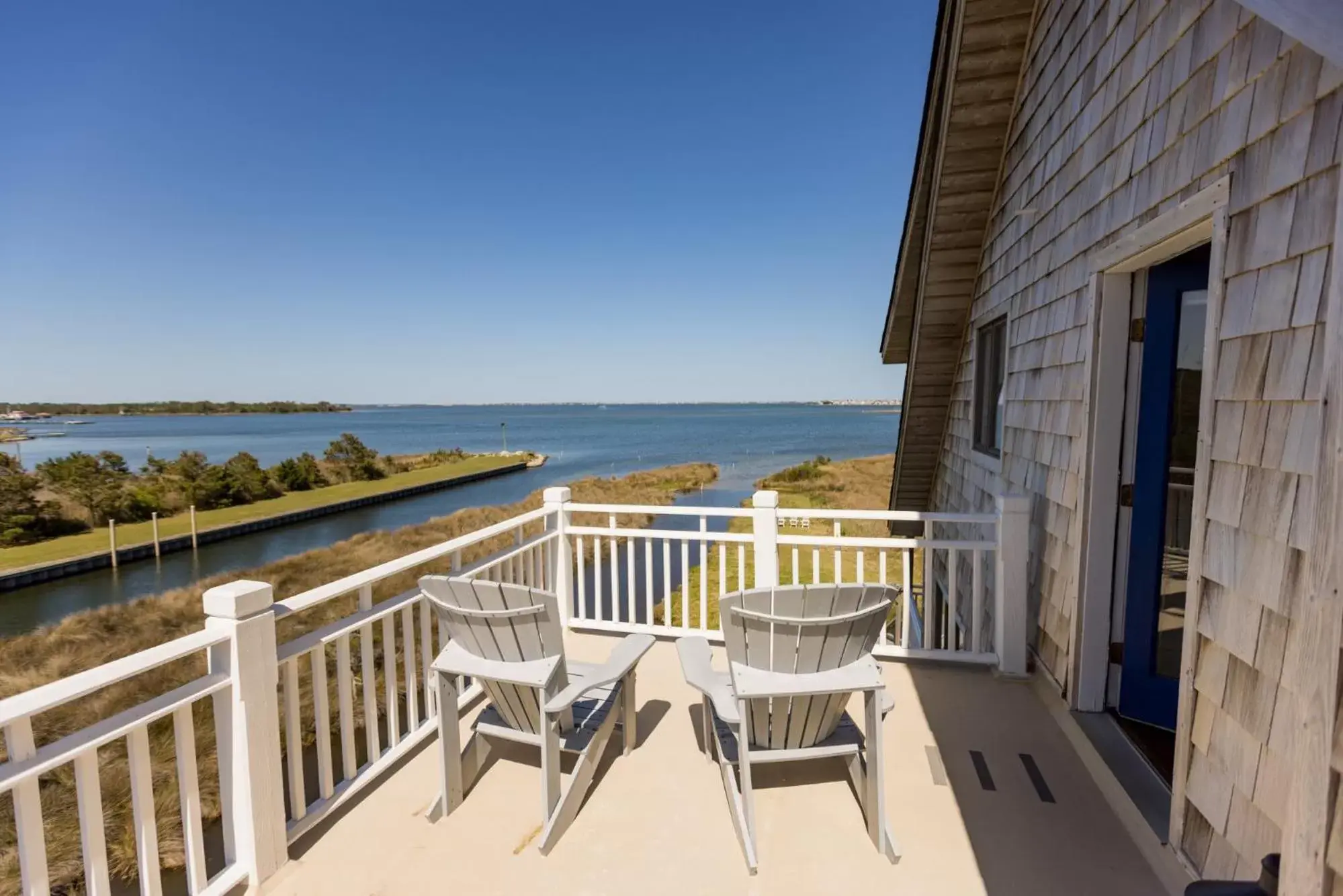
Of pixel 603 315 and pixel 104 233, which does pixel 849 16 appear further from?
pixel 104 233

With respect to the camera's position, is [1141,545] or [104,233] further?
[104,233]

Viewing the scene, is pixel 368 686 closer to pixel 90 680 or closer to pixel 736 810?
pixel 90 680

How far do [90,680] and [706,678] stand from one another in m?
1.66

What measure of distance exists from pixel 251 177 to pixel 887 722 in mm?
21666

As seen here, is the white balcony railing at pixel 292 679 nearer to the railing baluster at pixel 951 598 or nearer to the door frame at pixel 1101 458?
the railing baluster at pixel 951 598

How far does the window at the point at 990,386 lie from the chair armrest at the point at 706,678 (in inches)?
111

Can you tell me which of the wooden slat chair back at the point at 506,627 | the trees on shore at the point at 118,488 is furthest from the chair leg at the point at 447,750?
the trees on shore at the point at 118,488

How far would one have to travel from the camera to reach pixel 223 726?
1749mm

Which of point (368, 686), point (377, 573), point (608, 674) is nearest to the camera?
point (608, 674)

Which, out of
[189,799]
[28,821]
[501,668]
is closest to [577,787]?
[501,668]

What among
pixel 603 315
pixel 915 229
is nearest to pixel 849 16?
pixel 915 229

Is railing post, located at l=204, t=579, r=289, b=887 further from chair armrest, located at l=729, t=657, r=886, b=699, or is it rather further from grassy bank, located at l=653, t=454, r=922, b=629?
grassy bank, located at l=653, t=454, r=922, b=629

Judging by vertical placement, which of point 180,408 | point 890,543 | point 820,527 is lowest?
point 180,408

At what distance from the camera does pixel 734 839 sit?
207 centimetres
